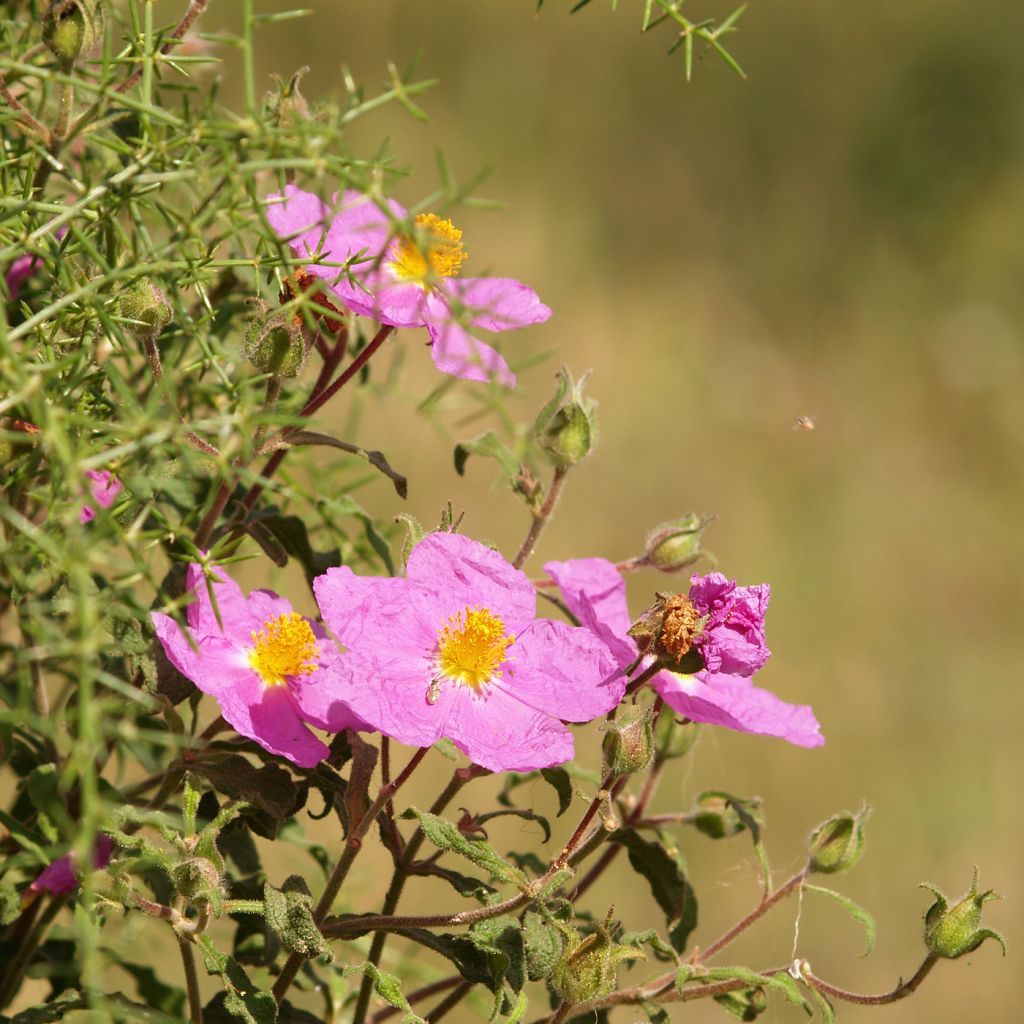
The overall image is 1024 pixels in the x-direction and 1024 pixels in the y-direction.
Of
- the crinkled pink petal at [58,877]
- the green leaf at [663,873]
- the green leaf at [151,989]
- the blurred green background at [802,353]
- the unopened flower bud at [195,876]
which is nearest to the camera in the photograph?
the unopened flower bud at [195,876]

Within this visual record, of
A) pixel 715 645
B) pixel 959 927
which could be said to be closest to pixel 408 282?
pixel 715 645

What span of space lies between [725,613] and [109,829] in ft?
1.16

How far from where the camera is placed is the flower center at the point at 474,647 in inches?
32.5

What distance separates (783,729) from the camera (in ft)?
2.87

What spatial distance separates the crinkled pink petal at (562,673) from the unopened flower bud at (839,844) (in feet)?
0.74

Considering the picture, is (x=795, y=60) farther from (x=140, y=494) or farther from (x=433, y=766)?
(x=140, y=494)

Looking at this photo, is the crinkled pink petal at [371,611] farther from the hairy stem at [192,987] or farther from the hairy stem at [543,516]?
the hairy stem at [192,987]

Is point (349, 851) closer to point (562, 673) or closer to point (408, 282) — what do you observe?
point (562, 673)

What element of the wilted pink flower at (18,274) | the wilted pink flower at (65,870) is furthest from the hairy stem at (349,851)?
the wilted pink flower at (18,274)

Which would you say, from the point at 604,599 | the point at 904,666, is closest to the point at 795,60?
the point at 904,666

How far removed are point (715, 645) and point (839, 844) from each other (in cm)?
22

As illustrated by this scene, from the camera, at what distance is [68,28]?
772 millimetres

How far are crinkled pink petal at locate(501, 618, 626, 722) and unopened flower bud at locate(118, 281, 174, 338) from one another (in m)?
0.28

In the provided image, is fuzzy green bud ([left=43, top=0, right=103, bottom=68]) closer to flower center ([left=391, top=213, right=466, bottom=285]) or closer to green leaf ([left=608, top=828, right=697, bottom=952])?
flower center ([left=391, top=213, right=466, bottom=285])
